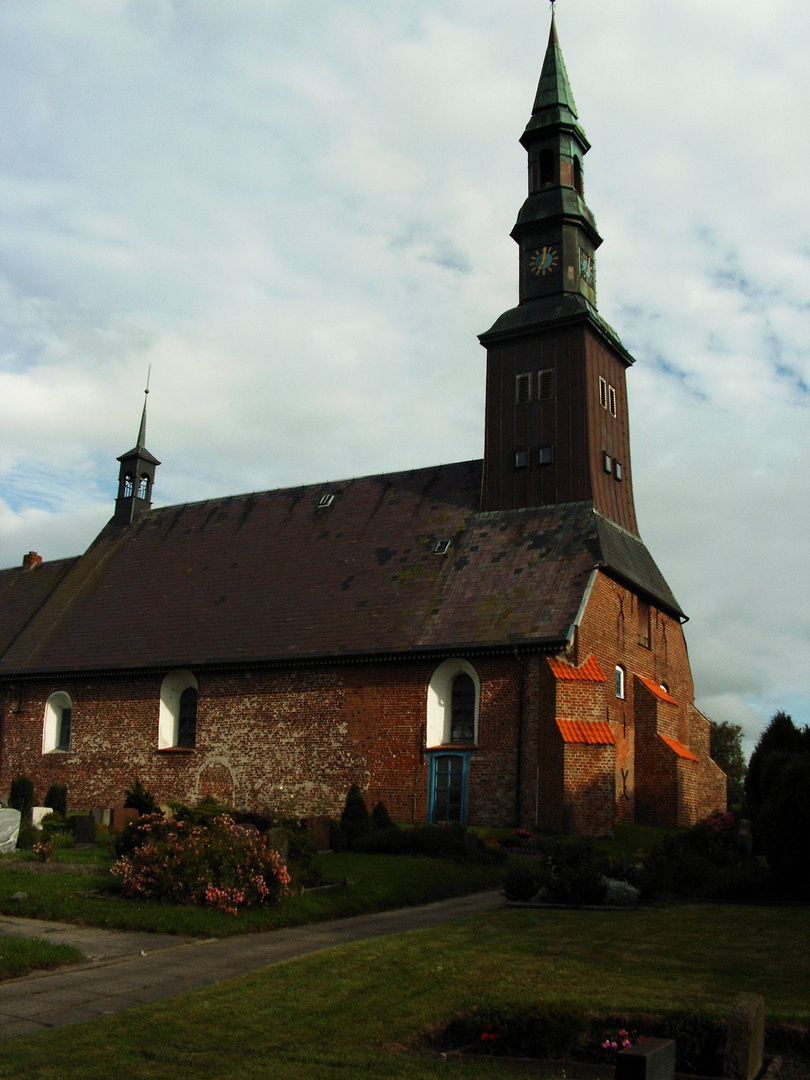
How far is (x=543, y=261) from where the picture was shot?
1240 inches

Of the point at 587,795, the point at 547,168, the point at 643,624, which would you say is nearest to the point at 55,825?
the point at 587,795

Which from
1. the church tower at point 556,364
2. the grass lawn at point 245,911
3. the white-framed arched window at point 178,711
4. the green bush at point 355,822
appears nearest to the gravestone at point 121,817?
the grass lawn at point 245,911

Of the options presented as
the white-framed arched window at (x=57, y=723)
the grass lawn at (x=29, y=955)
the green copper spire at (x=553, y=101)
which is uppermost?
the green copper spire at (x=553, y=101)

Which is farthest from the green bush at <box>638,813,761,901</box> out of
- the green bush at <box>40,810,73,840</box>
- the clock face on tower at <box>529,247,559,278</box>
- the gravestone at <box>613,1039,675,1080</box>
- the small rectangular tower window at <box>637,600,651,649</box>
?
the clock face on tower at <box>529,247,559,278</box>

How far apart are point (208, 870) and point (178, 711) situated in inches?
701

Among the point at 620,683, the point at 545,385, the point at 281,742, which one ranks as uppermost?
the point at 545,385

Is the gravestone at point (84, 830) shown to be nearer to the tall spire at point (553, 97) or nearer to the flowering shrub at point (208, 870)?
the flowering shrub at point (208, 870)

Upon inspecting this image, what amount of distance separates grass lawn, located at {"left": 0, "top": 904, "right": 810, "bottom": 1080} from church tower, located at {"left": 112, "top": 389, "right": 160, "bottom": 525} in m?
29.5

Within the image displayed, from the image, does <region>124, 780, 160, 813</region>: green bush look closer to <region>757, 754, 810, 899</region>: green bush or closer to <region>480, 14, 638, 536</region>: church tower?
<region>480, 14, 638, 536</region>: church tower

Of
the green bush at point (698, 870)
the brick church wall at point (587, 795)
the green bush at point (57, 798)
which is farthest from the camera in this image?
the green bush at point (57, 798)

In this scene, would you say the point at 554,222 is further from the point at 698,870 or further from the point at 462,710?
the point at 698,870

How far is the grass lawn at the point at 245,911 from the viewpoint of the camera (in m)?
12.1

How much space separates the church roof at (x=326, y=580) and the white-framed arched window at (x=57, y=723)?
109cm

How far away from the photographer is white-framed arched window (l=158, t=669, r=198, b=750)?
29750 millimetres
